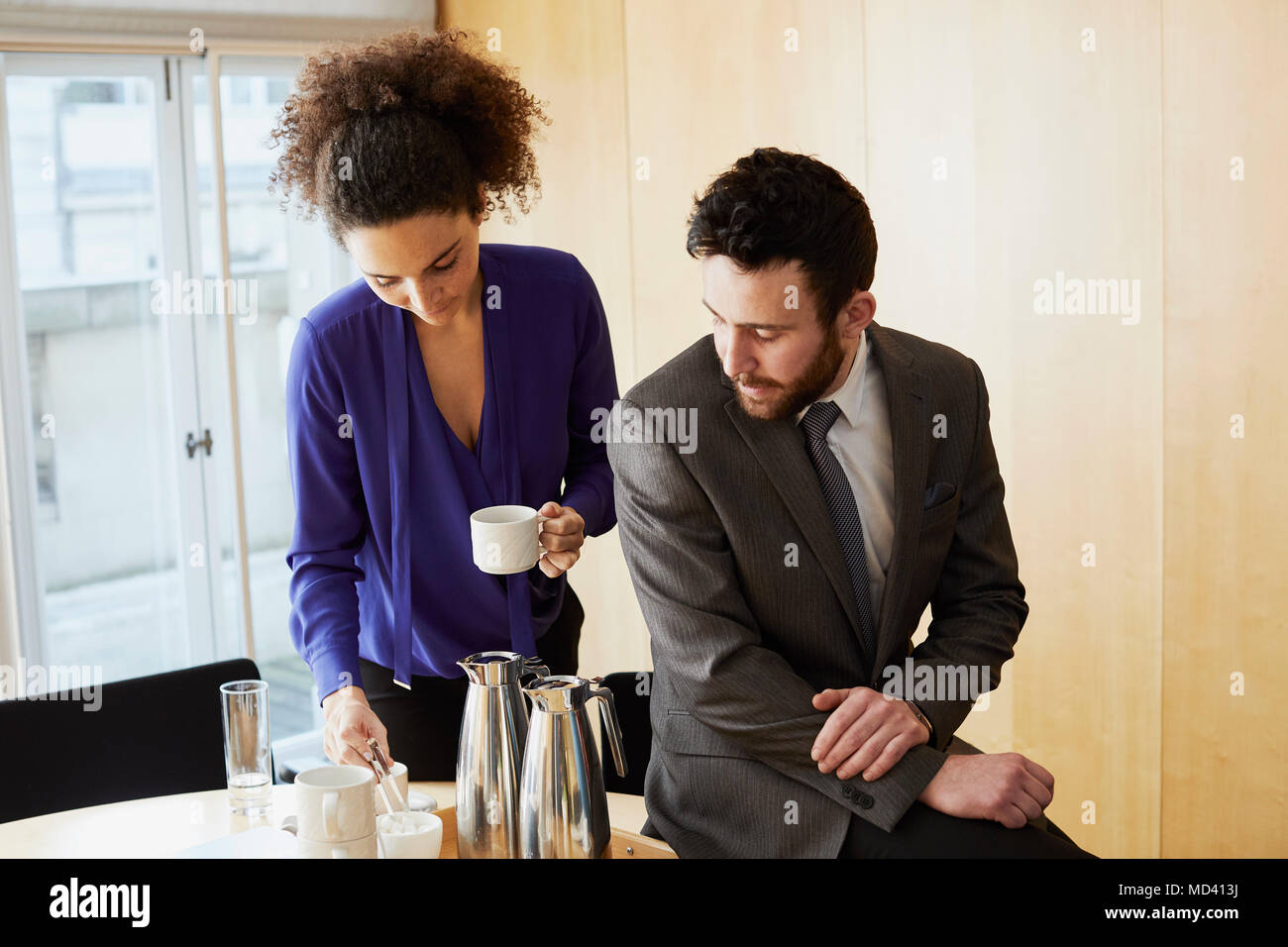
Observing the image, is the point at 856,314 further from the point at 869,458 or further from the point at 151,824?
the point at 151,824

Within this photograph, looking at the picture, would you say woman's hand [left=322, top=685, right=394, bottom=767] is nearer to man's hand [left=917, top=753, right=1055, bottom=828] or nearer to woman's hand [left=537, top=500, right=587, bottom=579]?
woman's hand [left=537, top=500, right=587, bottom=579]

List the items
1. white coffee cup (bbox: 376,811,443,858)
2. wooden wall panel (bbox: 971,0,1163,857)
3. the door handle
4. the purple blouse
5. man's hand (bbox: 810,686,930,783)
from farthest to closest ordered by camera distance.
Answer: the door handle → wooden wall panel (bbox: 971,0,1163,857) → the purple blouse → man's hand (bbox: 810,686,930,783) → white coffee cup (bbox: 376,811,443,858)

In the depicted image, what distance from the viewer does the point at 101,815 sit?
182cm

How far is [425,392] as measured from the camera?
6.60 ft

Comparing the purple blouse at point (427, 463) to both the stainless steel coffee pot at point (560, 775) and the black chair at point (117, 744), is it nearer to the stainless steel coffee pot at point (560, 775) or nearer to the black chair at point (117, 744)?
the black chair at point (117, 744)

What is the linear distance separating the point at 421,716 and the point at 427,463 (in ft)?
1.41

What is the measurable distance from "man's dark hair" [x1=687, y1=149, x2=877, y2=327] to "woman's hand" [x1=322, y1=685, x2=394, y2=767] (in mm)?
778

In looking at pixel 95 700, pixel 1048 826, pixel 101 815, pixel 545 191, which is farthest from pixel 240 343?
pixel 1048 826

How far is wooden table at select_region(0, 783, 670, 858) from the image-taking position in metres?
1.67

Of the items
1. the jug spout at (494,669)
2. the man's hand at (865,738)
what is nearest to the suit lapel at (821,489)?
the man's hand at (865,738)

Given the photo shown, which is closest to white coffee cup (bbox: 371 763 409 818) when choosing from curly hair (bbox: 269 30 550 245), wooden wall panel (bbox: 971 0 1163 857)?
curly hair (bbox: 269 30 550 245)

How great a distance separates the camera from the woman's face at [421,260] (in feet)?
5.80

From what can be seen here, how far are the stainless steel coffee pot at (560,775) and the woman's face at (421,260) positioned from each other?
731mm

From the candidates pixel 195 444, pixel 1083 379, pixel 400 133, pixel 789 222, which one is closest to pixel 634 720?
pixel 789 222
